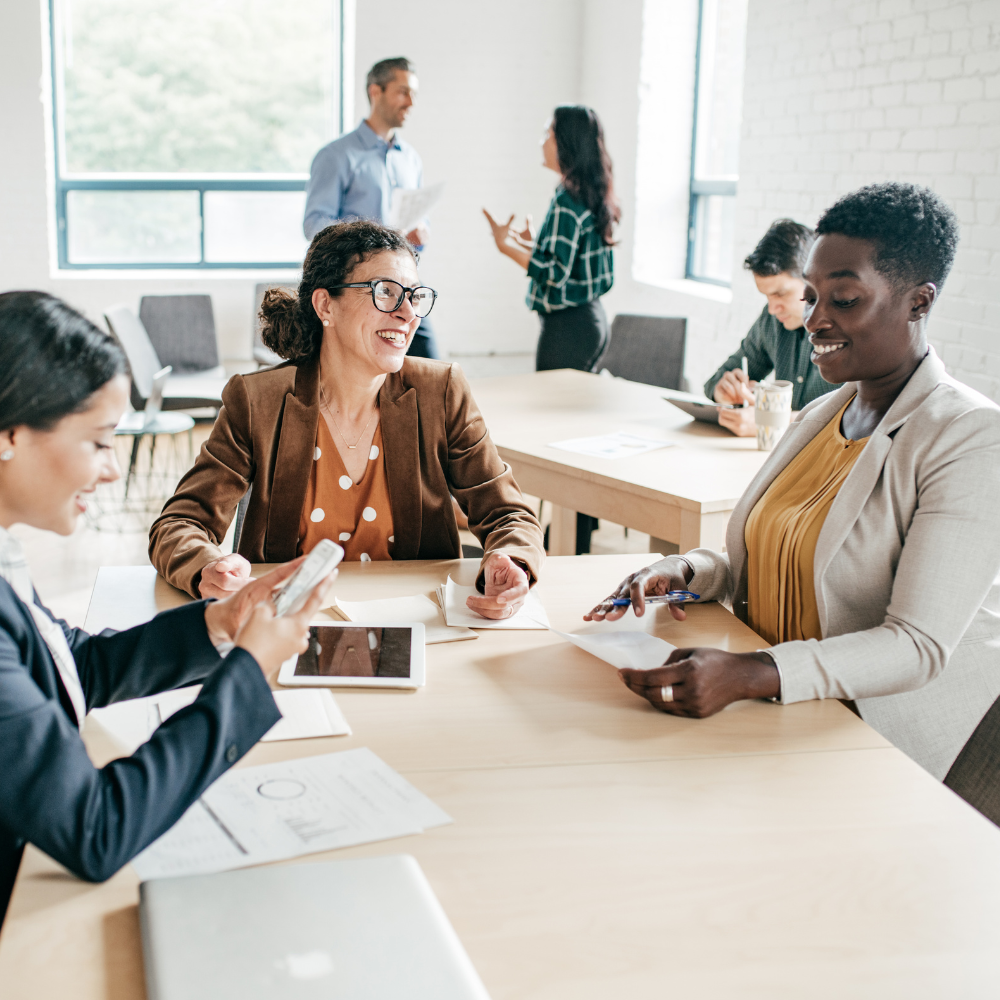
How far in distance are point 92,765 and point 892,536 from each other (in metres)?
1.12

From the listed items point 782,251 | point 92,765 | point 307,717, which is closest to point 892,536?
point 307,717

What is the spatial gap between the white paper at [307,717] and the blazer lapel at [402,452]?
69cm

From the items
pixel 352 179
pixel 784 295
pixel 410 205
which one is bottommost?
pixel 784 295

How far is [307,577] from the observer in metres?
1.04

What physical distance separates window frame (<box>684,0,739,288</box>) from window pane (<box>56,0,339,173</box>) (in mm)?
2168

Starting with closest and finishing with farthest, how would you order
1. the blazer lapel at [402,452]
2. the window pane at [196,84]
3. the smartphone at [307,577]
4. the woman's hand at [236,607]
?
1. the smartphone at [307,577]
2. the woman's hand at [236,607]
3. the blazer lapel at [402,452]
4. the window pane at [196,84]

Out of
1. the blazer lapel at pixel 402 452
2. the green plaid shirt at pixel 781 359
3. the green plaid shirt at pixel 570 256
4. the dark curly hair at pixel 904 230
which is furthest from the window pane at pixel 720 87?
the dark curly hair at pixel 904 230

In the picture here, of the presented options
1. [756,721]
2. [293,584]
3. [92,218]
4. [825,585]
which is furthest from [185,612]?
[92,218]

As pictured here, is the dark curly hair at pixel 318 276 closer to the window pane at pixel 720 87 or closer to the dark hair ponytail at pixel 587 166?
the dark hair ponytail at pixel 587 166

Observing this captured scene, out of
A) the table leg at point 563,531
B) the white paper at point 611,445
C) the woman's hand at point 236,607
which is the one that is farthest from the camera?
the table leg at point 563,531

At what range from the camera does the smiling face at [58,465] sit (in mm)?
958

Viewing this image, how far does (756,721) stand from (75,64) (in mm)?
6214

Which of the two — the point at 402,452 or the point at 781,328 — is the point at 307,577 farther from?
the point at 781,328

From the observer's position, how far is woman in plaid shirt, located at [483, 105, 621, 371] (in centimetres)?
416
